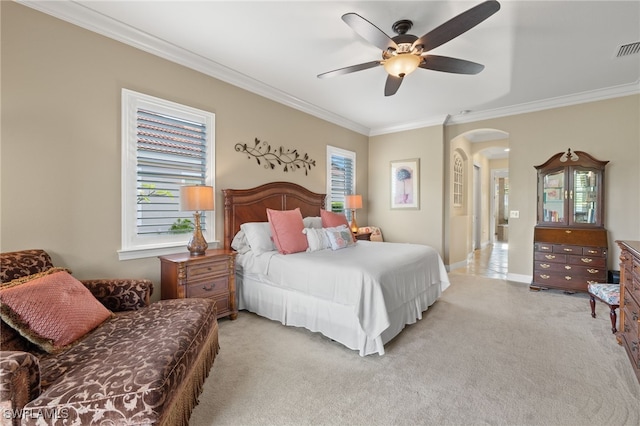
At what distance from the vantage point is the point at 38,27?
2221mm

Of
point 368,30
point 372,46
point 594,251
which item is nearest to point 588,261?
point 594,251

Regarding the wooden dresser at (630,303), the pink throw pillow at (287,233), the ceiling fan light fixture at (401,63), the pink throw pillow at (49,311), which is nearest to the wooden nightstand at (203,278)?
the pink throw pillow at (287,233)

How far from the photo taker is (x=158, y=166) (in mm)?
2885

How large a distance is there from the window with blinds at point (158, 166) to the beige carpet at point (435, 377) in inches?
45.9

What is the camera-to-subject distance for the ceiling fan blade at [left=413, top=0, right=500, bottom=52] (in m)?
1.76

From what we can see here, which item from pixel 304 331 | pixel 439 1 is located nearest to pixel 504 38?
pixel 439 1

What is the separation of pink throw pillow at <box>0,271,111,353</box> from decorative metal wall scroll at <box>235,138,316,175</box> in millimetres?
2354

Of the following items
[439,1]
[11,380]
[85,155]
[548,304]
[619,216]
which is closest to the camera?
[11,380]

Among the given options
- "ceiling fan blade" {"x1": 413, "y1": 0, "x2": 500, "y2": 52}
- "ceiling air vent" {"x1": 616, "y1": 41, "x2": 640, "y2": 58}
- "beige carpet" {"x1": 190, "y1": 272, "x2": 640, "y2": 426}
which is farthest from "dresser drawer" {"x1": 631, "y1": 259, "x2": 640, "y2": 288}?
"ceiling air vent" {"x1": 616, "y1": 41, "x2": 640, "y2": 58}

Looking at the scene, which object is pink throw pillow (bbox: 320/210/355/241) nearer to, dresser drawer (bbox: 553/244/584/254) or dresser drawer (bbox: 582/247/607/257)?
dresser drawer (bbox: 553/244/584/254)

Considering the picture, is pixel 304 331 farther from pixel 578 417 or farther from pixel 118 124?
pixel 118 124

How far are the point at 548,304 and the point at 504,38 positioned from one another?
3118mm

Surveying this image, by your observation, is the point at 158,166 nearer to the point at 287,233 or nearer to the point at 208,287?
the point at 208,287

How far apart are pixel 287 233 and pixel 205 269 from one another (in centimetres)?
95
